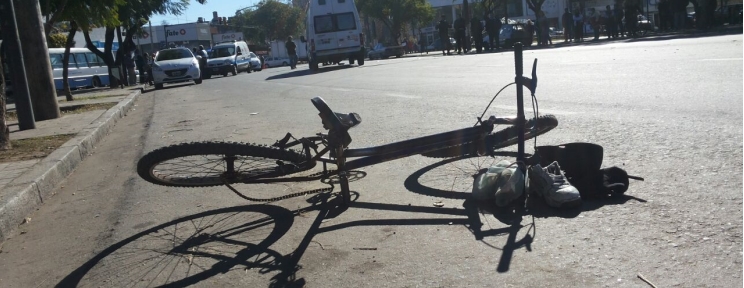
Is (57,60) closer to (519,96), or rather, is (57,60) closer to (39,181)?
(39,181)

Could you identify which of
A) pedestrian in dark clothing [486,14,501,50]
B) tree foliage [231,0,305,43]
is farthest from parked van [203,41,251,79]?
tree foliage [231,0,305,43]

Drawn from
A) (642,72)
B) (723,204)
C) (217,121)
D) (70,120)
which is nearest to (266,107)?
(217,121)

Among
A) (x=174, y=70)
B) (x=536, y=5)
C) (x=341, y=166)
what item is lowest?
(x=341, y=166)

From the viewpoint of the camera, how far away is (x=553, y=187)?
4.25 metres

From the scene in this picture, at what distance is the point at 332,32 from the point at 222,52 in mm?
10371

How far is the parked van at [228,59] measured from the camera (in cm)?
3571

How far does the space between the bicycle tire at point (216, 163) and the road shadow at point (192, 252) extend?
10.1 inches

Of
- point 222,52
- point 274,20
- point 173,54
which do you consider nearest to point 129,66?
point 222,52

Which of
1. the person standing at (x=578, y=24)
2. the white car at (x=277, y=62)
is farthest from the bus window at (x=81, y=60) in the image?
the white car at (x=277, y=62)

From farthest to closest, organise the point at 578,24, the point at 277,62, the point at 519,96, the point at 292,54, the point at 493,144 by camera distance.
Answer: the point at 277,62, the point at 292,54, the point at 578,24, the point at 493,144, the point at 519,96

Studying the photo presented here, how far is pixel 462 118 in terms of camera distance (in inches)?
348

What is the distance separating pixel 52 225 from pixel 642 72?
949cm

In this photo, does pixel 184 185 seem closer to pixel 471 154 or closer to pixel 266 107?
pixel 471 154

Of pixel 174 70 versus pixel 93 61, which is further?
pixel 93 61
